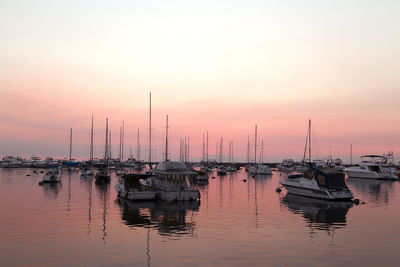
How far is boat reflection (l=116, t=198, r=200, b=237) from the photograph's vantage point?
83.4 feet

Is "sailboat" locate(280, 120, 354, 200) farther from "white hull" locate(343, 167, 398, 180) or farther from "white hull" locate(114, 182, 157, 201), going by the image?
"white hull" locate(343, 167, 398, 180)

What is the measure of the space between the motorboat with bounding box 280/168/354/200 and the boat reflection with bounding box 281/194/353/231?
2.28 ft

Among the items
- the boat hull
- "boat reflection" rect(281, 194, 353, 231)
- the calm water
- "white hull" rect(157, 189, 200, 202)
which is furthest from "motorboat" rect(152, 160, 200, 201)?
the boat hull

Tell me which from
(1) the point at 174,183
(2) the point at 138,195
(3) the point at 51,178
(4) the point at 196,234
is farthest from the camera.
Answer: (3) the point at 51,178

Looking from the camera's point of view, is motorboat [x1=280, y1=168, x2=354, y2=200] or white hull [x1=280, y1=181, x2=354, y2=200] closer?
white hull [x1=280, y1=181, x2=354, y2=200]

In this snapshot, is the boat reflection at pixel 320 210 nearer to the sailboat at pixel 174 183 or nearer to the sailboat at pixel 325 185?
the sailboat at pixel 325 185

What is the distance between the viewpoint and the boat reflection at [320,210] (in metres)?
28.0

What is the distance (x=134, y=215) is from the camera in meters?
30.7

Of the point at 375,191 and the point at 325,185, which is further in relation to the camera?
the point at 375,191

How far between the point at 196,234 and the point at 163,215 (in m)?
8.21

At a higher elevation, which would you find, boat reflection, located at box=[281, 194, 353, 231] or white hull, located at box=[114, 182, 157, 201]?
white hull, located at box=[114, 182, 157, 201]

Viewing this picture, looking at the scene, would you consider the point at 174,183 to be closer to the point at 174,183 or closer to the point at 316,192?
the point at 174,183

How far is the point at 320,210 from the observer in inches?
1394

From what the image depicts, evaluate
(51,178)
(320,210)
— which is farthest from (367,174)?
(51,178)
